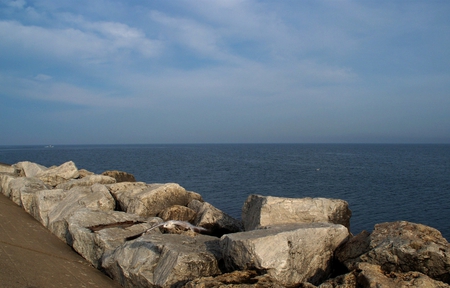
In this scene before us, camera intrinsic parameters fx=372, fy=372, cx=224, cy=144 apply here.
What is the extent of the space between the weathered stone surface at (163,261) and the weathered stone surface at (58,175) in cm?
934

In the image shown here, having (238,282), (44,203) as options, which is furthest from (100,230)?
(238,282)

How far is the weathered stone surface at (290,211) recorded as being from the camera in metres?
7.30

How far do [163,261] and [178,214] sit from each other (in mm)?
3746

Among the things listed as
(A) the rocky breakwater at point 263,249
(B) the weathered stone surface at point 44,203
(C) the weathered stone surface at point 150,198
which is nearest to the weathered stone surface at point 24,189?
(B) the weathered stone surface at point 44,203

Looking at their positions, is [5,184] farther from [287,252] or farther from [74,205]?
[287,252]

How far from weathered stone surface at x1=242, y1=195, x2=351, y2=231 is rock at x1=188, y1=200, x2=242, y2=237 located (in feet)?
3.57

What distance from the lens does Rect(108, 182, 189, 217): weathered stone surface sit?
1003 centimetres

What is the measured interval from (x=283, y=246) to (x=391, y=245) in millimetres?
1533

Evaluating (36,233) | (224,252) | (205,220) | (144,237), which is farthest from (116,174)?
(224,252)

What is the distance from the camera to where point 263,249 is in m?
5.29

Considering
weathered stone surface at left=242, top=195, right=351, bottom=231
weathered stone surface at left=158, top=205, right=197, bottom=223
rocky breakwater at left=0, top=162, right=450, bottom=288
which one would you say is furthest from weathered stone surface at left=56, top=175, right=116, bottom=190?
weathered stone surface at left=242, top=195, right=351, bottom=231

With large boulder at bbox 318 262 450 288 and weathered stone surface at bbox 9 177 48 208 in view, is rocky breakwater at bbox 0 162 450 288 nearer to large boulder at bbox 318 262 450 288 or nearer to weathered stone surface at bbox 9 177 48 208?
large boulder at bbox 318 262 450 288

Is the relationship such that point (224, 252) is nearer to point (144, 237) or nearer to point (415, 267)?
point (144, 237)

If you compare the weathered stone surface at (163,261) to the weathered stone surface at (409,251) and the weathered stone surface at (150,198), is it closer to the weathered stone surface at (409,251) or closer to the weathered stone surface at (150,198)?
the weathered stone surface at (409,251)
